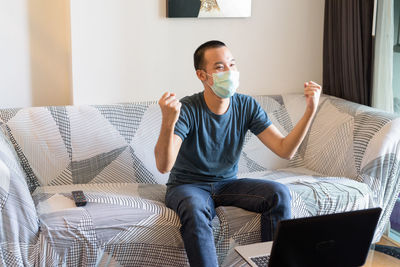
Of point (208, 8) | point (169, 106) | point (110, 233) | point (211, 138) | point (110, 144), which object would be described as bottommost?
point (110, 233)

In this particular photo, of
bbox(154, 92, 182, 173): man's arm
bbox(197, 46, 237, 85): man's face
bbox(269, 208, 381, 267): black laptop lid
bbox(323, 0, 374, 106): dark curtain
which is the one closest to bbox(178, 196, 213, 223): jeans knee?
bbox(154, 92, 182, 173): man's arm

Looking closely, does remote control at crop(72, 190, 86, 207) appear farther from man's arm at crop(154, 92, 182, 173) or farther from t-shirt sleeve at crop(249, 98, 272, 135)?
t-shirt sleeve at crop(249, 98, 272, 135)

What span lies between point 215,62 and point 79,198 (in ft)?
2.67

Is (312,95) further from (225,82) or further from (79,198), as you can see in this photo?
(79,198)

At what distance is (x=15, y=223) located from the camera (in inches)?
88.4

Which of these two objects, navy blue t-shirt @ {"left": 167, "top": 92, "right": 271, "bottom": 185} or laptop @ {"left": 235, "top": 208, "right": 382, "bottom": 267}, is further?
navy blue t-shirt @ {"left": 167, "top": 92, "right": 271, "bottom": 185}

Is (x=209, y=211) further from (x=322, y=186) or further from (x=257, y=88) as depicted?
(x=257, y=88)

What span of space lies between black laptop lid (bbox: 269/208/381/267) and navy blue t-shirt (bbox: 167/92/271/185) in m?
0.98

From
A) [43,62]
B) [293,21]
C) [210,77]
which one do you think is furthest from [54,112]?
[293,21]

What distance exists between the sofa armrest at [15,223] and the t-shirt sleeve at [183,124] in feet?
2.13

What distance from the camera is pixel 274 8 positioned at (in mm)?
3461

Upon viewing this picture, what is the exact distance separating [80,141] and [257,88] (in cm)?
117

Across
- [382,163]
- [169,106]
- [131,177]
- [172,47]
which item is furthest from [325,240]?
[172,47]

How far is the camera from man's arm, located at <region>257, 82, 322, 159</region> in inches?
91.3
